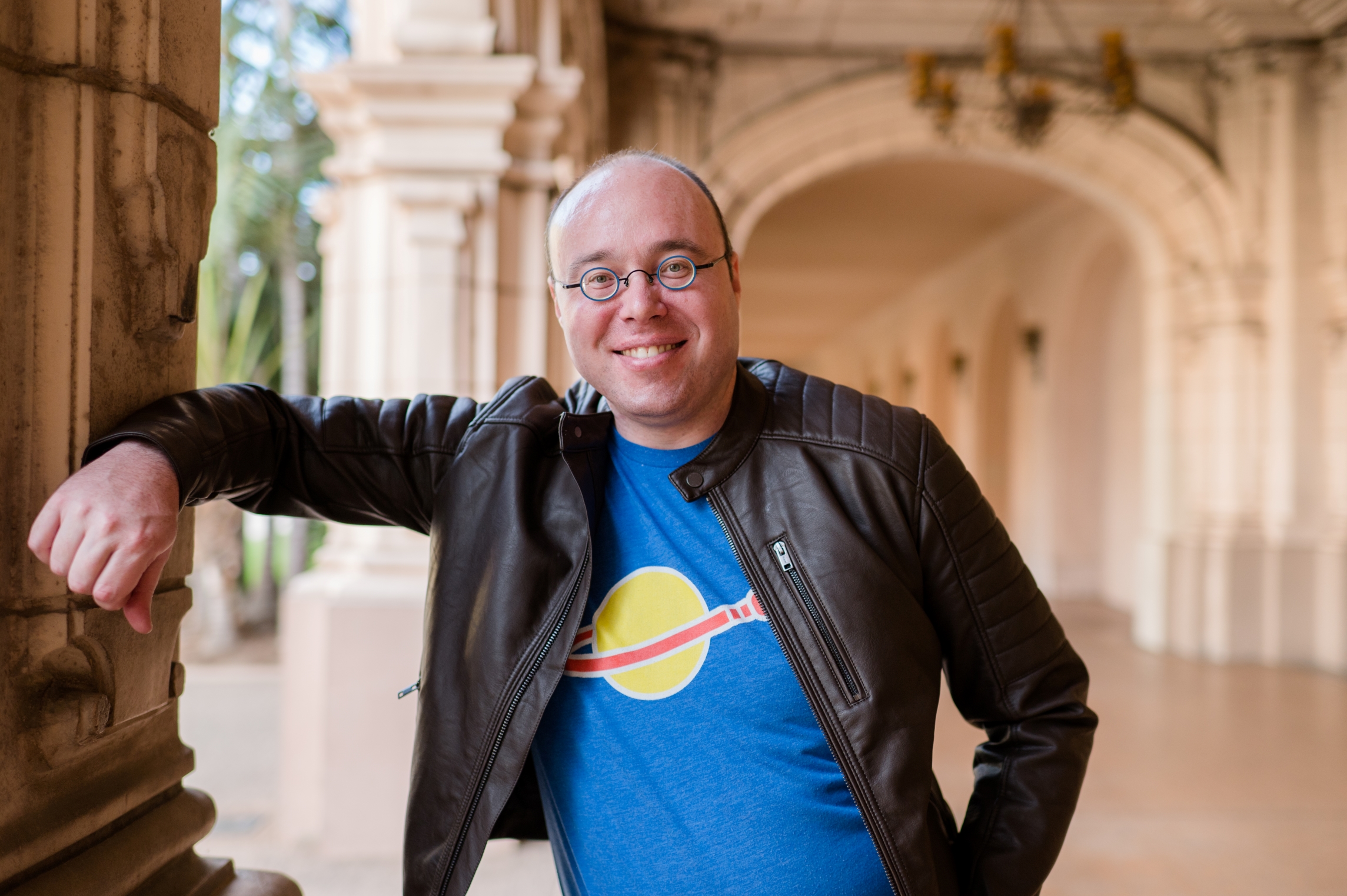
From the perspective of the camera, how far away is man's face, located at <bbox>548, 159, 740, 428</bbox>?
3.93 ft

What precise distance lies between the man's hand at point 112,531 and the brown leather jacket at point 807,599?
195mm

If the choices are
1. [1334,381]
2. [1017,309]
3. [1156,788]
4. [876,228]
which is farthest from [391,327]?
[1017,309]

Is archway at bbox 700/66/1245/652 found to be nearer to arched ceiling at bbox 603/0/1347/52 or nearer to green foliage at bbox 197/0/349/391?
arched ceiling at bbox 603/0/1347/52

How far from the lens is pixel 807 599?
1169 millimetres

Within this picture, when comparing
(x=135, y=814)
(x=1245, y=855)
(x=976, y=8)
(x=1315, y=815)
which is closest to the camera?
(x=135, y=814)

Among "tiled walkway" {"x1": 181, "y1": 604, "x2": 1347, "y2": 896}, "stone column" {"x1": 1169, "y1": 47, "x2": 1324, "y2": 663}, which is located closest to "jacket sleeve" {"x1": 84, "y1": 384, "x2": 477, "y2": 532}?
"tiled walkway" {"x1": 181, "y1": 604, "x2": 1347, "y2": 896}

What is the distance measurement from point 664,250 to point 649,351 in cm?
12

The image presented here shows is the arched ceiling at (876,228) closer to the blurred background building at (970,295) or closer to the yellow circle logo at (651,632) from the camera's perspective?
the blurred background building at (970,295)

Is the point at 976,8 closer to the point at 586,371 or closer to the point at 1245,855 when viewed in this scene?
the point at 1245,855

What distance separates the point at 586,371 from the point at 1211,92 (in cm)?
740

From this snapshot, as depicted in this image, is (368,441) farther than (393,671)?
No

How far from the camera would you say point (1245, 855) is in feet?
11.0

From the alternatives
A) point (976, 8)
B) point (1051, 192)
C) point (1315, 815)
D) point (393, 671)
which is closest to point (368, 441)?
point (393, 671)

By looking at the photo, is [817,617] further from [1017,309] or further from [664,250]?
[1017,309]
